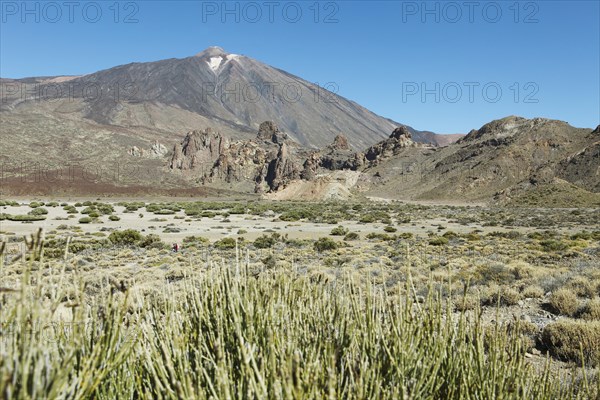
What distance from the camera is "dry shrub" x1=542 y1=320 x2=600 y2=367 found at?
6.44 metres

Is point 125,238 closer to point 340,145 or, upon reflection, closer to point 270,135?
point 340,145

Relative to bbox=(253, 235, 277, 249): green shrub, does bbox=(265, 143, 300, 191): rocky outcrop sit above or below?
above

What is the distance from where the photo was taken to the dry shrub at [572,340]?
253 inches

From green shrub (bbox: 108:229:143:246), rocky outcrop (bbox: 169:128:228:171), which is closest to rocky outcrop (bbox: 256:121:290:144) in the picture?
rocky outcrop (bbox: 169:128:228:171)

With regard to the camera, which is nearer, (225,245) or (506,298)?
(506,298)

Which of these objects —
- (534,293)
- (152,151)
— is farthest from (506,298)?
(152,151)

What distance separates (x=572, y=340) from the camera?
267 inches

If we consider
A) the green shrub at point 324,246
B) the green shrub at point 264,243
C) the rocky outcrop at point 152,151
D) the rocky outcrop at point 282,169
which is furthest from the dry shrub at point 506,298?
the rocky outcrop at point 152,151

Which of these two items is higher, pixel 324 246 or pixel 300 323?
pixel 300 323

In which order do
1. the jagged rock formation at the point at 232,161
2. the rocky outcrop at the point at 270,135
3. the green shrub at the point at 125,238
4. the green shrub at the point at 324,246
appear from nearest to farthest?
the green shrub at the point at 324,246
the green shrub at the point at 125,238
the jagged rock formation at the point at 232,161
the rocky outcrop at the point at 270,135

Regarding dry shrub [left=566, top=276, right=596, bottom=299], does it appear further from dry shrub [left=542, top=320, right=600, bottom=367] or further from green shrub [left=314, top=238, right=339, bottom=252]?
green shrub [left=314, top=238, right=339, bottom=252]

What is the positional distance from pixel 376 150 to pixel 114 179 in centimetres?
7025

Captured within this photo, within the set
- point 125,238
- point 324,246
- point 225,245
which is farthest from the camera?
point 125,238

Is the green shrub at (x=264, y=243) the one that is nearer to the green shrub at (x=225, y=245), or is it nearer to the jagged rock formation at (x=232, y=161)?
the green shrub at (x=225, y=245)
